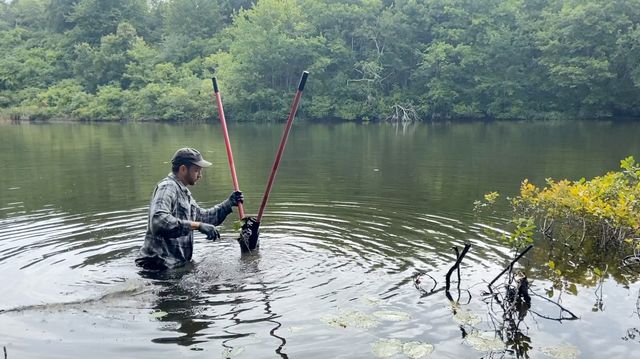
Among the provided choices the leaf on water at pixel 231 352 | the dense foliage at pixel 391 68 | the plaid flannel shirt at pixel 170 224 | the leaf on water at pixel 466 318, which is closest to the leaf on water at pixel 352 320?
the leaf on water at pixel 466 318

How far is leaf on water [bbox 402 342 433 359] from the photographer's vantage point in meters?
5.62

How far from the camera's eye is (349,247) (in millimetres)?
9844

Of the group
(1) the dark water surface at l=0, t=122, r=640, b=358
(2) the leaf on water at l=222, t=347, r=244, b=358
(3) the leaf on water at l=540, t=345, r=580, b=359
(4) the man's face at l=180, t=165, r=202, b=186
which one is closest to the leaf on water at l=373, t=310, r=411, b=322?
(1) the dark water surface at l=0, t=122, r=640, b=358

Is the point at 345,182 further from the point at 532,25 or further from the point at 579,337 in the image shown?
the point at 532,25

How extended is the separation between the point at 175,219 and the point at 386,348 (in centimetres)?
335

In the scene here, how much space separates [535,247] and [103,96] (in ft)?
199

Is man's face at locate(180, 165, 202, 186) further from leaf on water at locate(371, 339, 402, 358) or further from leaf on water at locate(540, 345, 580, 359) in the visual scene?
leaf on water at locate(540, 345, 580, 359)

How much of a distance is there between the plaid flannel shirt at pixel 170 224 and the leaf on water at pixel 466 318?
364 cm

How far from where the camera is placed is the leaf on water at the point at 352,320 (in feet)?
20.8

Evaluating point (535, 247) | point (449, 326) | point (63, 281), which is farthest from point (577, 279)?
point (63, 281)

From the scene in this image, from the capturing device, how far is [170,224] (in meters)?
7.46

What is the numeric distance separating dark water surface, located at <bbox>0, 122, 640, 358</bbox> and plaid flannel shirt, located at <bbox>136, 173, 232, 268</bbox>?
34 cm

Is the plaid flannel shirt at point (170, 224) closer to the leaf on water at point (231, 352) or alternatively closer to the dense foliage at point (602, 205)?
the leaf on water at point (231, 352)

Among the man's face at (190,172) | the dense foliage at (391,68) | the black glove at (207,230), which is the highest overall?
the dense foliage at (391,68)
